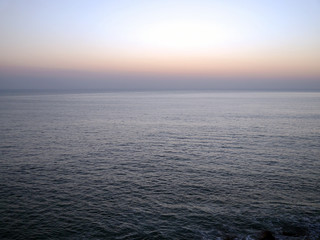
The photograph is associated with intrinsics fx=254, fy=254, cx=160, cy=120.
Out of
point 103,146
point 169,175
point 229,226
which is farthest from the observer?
point 103,146

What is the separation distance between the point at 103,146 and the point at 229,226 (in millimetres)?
36950

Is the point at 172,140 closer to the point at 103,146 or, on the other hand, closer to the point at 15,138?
the point at 103,146

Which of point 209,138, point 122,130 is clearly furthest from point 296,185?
point 122,130

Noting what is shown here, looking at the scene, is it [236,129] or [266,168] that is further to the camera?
[236,129]

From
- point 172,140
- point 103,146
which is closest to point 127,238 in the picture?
point 103,146

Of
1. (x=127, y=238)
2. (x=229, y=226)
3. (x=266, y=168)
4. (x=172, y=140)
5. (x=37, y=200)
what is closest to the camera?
(x=127, y=238)

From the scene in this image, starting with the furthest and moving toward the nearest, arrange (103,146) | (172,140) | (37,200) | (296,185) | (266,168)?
(172,140), (103,146), (266,168), (296,185), (37,200)

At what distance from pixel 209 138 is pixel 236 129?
15.8 meters

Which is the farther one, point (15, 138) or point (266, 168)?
point (15, 138)

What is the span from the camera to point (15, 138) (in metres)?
62.9

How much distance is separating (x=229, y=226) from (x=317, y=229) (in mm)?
8403

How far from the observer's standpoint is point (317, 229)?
24891 mm

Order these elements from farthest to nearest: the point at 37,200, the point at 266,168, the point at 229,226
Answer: the point at 266,168 < the point at 37,200 < the point at 229,226

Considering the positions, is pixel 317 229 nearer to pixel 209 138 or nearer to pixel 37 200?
pixel 37 200
